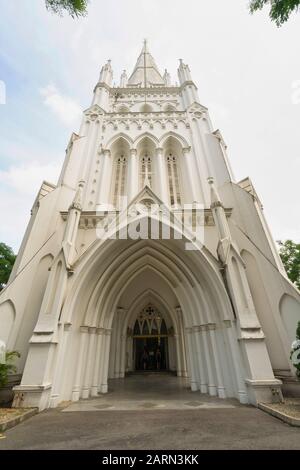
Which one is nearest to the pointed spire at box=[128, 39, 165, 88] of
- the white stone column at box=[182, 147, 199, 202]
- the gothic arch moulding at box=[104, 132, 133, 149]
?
the gothic arch moulding at box=[104, 132, 133, 149]

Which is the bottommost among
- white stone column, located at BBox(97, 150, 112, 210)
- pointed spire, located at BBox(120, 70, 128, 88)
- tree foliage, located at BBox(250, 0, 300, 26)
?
tree foliage, located at BBox(250, 0, 300, 26)

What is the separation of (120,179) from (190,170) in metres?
4.25

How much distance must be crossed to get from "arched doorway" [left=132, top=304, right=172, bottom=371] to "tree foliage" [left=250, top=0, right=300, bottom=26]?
40.6 feet

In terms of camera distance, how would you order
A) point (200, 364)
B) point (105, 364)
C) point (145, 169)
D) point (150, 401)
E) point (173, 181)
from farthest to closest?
point (145, 169) → point (173, 181) → point (105, 364) → point (200, 364) → point (150, 401)

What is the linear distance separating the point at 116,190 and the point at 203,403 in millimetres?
10392

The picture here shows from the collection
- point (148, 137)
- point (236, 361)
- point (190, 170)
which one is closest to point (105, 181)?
point (148, 137)

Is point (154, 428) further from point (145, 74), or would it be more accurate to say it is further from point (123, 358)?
A: point (145, 74)

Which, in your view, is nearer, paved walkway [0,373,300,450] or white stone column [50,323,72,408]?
paved walkway [0,373,300,450]

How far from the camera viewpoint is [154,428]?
→ 12.7ft

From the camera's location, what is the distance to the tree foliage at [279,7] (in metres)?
3.85

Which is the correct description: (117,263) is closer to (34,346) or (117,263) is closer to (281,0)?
(34,346)

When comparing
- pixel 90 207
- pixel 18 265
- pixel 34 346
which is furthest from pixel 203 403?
pixel 90 207

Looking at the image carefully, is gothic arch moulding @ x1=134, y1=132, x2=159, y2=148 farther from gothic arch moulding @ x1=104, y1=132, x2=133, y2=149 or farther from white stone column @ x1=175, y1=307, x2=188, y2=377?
white stone column @ x1=175, y1=307, x2=188, y2=377

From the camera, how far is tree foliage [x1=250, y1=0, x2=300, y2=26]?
3.85 metres
